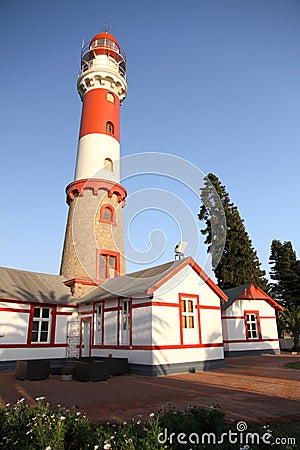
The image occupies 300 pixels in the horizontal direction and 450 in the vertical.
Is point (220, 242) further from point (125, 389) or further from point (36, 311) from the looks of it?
point (125, 389)

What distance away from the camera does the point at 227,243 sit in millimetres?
30547

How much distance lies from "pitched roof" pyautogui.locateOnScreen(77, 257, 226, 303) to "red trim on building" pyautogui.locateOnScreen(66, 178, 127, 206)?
258 inches

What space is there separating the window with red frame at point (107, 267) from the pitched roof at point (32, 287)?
7.70 ft

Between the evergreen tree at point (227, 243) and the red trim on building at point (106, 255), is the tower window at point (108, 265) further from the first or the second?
the evergreen tree at point (227, 243)

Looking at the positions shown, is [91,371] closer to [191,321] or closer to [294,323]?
[191,321]

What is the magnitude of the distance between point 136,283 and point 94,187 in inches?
343

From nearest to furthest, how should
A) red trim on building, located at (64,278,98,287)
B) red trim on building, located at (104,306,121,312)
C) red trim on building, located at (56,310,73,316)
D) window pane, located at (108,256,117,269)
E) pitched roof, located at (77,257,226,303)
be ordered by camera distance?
pitched roof, located at (77,257,226,303)
red trim on building, located at (104,306,121,312)
red trim on building, located at (56,310,73,316)
red trim on building, located at (64,278,98,287)
window pane, located at (108,256,117,269)

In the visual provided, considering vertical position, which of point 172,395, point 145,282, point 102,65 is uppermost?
point 102,65

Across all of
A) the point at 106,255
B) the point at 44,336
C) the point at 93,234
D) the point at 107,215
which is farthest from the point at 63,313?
the point at 107,215

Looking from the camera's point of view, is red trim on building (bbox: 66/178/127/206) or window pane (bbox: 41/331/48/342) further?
red trim on building (bbox: 66/178/127/206)

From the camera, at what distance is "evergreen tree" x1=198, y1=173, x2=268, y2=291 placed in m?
29.2

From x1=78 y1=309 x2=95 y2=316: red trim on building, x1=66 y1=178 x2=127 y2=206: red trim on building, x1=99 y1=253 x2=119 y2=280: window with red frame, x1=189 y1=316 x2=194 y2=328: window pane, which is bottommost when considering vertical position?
x1=189 y1=316 x2=194 y2=328: window pane

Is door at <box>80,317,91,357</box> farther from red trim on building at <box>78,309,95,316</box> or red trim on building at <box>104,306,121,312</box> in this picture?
red trim on building at <box>104,306,121,312</box>

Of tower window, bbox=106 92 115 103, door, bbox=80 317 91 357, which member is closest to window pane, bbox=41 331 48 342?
door, bbox=80 317 91 357
